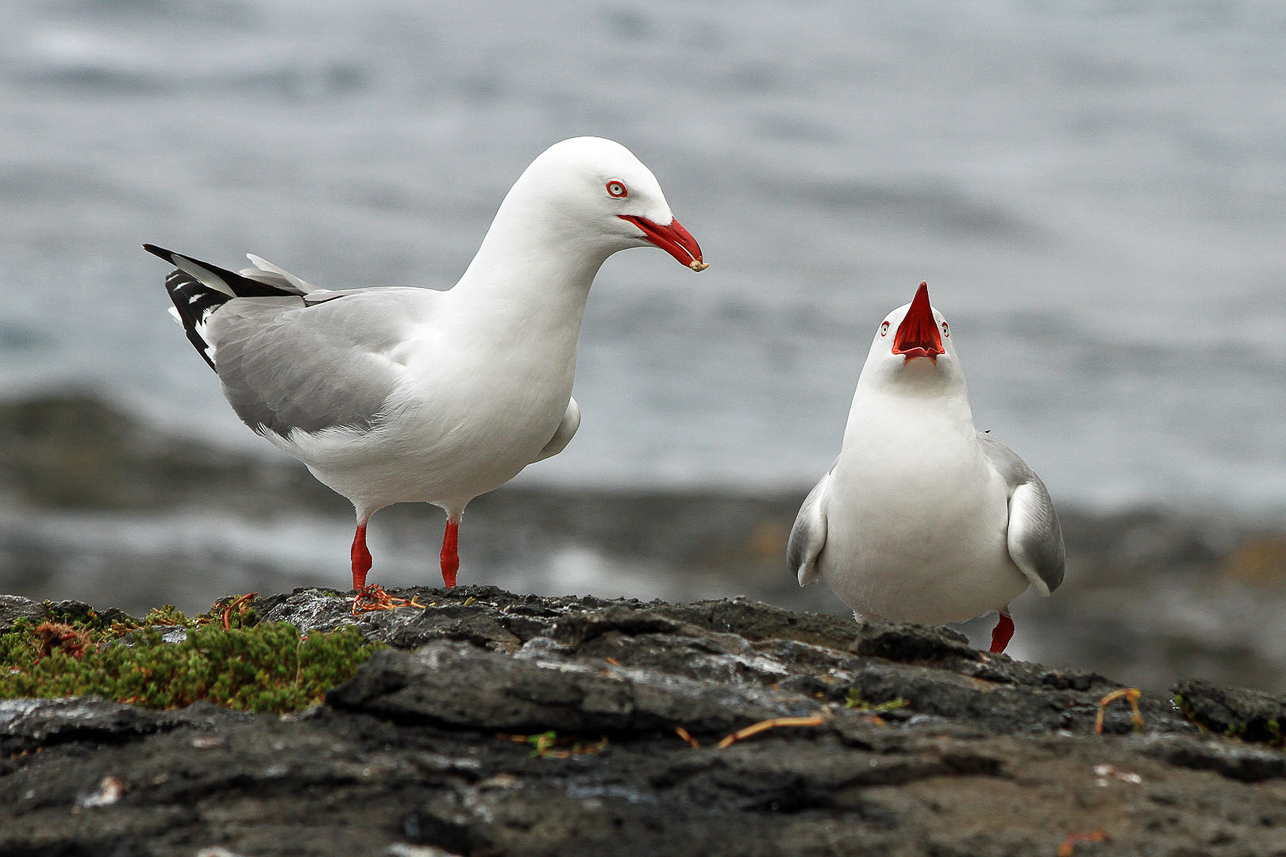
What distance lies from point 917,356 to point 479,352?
2.14m

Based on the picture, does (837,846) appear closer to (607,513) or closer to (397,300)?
(397,300)

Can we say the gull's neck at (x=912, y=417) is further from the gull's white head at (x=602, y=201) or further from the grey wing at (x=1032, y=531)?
the gull's white head at (x=602, y=201)

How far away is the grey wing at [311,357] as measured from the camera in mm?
6590

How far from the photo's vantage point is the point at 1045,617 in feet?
47.3

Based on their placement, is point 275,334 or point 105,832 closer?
point 105,832

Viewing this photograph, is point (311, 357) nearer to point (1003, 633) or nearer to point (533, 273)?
point (533, 273)

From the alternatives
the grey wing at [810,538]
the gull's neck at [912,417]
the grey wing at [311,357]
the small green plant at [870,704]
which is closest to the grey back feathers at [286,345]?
the grey wing at [311,357]

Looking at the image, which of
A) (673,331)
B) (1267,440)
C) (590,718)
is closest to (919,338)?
(590,718)

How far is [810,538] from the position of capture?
22.3 ft

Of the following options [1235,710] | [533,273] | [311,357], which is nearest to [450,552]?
[311,357]

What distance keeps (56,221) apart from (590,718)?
2825cm

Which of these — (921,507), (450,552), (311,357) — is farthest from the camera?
(450,552)

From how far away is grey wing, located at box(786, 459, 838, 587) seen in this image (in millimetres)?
6805

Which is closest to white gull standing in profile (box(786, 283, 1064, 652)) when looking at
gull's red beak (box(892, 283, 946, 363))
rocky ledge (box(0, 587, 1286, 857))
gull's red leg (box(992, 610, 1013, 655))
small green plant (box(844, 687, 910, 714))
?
gull's red beak (box(892, 283, 946, 363))
